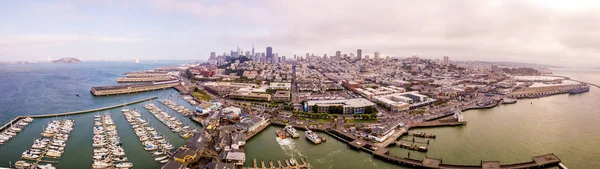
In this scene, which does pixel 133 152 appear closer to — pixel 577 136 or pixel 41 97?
pixel 41 97

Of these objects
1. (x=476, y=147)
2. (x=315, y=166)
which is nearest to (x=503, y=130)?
(x=476, y=147)

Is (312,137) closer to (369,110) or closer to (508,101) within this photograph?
(369,110)

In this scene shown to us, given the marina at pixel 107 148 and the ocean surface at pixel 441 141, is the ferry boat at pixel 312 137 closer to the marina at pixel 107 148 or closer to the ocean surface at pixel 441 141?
the ocean surface at pixel 441 141

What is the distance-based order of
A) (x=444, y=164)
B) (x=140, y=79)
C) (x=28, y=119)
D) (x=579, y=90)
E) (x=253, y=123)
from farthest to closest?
(x=140, y=79) < (x=579, y=90) < (x=28, y=119) < (x=253, y=123) < (x=444, y=164)

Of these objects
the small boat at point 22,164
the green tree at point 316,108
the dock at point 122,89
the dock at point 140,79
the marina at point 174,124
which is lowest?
the small boat at point 22,164

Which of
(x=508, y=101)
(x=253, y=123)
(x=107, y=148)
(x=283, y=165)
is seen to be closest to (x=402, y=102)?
(x=508, y=101)

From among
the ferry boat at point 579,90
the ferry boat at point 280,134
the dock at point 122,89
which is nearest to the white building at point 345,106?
→ the ferry boat at point 280,134

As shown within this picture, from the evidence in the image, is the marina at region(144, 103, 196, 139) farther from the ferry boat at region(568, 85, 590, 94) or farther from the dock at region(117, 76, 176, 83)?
the ferry boat at region(568, 85, 590, 94)

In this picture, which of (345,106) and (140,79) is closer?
(345,106)
